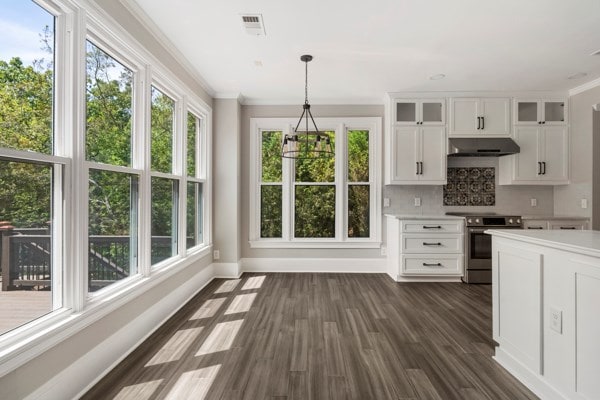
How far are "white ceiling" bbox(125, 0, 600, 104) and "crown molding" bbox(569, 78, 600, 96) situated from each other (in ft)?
0.45

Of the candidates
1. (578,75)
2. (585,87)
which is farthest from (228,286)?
(585,87)

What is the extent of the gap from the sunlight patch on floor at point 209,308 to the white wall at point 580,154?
16.5 feet

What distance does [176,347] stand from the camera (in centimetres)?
249

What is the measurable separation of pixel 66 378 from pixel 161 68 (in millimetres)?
2588

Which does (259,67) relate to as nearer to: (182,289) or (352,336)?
(182,289)

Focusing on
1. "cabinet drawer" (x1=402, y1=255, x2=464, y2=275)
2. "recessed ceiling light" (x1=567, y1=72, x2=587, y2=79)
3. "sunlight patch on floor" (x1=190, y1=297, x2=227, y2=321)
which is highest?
"recessed ceiling light" (x1=567, y1=72, x2=587, y2=79)

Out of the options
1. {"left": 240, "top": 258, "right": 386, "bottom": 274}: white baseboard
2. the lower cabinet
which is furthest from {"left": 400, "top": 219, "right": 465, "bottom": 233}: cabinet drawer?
{"left": 240, "top": 258, "right": 386, "bottom": 274}: white baseboard

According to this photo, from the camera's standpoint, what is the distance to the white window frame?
16.1 feet

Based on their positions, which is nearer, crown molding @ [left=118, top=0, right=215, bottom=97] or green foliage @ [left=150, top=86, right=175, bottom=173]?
crown molding @ [left=118, top=0, right=215, bottom=97]

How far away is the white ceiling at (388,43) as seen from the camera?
99.7 inches

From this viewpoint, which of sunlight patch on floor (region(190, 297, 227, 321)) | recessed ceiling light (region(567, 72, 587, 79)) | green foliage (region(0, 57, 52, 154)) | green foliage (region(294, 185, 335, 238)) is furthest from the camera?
green foliage (region(294, 185, 335, 238))

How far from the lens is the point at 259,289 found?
13.2 feet

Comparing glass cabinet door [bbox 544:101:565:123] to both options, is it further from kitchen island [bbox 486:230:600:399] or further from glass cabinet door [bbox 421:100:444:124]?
kitchen island [bbox 486:230:600:399]

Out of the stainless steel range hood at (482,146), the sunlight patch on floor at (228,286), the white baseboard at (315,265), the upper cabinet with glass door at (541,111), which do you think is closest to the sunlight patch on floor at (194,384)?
the sunlight patch on floor at (228,286)
